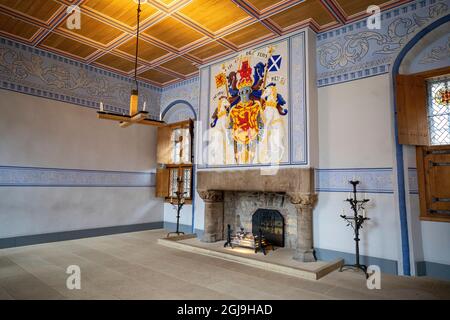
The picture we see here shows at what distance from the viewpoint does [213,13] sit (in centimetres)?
444

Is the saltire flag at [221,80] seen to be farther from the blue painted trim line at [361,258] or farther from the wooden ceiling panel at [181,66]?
the blue painted trim line at [361,258]

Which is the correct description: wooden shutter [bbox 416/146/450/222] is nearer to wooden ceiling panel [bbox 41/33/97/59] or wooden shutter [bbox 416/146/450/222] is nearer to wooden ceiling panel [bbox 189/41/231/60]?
wooden ceiling panel [bbox 189/41/231/60]

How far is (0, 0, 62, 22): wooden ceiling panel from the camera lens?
165 inches

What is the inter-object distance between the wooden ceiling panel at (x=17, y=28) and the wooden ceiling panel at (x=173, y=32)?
2.00 m

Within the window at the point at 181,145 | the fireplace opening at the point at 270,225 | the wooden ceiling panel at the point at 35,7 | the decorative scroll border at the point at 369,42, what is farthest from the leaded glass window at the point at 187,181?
the wooden ceiling panel at the point at 35,7

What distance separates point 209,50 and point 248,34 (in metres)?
0.96

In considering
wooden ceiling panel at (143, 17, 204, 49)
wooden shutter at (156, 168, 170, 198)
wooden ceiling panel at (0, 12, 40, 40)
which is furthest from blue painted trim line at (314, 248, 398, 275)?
wooden ceiling panel at (0, 12, 40, 40)

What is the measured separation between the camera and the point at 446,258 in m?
3.71

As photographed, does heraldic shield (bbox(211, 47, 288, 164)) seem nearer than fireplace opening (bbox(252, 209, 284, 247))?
Yes

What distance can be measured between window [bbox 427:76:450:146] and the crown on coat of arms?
283 cm

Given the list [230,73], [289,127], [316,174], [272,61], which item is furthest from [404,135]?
[230,73]

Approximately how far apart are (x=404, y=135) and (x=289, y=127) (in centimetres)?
165

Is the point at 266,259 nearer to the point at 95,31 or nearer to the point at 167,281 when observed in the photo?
the point at 167,281

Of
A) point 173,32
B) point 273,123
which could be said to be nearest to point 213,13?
point 173,32
